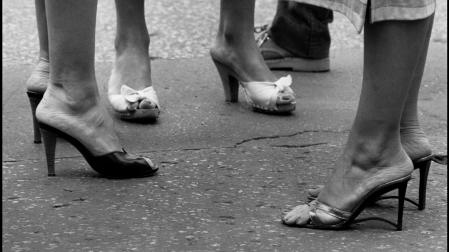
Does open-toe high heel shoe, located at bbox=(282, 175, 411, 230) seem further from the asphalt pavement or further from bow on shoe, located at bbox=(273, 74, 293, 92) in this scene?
bow on shoe, located at bbox=(273, 74, 293, 92)

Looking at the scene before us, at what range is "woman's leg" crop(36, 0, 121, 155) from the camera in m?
2.67

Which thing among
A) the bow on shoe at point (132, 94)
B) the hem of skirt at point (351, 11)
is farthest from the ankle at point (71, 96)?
the hem of skirt at point (351, 11)

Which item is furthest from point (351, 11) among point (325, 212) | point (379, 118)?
point (325, 212)

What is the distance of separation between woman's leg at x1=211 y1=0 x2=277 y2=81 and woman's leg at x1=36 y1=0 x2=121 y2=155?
3.43ft

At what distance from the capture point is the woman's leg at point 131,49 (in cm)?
354

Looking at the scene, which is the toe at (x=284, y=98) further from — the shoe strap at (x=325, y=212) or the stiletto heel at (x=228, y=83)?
the shoe strap at (x=325, y=212)

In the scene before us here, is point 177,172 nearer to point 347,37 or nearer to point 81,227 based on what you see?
point 81,227

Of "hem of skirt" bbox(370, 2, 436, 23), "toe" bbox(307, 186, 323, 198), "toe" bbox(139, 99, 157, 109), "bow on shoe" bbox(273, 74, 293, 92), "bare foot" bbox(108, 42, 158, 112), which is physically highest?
"hem of skirt" bbox(370, 2, 436, 23)

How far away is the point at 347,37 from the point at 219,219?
3.01 meters

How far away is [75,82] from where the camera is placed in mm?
2734

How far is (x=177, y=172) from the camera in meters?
2.94

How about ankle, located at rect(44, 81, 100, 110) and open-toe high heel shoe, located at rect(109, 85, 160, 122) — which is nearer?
ankle, located at rect(44, 81, 100, 110)

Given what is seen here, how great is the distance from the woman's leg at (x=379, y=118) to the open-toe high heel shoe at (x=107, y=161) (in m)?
0.56

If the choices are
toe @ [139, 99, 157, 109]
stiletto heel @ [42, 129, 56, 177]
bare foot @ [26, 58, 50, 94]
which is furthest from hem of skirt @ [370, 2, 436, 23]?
toe @ [139, 99, 157, 109]
